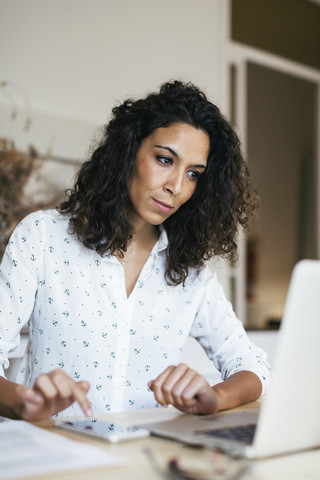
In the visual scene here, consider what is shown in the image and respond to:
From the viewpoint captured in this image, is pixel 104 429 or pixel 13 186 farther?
pixel 13 186

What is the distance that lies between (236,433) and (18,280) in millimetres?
763

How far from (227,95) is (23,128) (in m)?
1.54

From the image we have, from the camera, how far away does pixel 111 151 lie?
172 centimetres

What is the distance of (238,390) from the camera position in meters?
1.26

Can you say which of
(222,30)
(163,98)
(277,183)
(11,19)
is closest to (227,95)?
(222,30)

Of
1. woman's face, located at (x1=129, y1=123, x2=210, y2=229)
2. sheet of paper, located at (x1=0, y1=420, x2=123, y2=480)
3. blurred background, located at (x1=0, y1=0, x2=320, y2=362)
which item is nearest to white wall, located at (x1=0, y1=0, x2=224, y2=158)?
blurred background, located at (x1=0, y1=0, x2=320, y2=362)

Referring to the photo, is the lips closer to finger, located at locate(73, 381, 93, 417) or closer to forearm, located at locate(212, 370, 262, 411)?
forearm, located at locate(212, 370, 262, 411)

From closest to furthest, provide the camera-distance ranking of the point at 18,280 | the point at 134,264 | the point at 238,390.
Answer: the point at 238,390 < the point at 18,280 < the point at 134,264

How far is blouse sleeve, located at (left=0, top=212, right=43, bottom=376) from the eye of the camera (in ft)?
4.68

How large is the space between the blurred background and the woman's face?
2.34 feet

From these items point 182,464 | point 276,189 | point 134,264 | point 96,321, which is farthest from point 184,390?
point 276,189

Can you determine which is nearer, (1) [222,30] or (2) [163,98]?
(2) [163,98]

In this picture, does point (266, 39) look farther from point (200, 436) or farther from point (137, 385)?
point (200, 436)

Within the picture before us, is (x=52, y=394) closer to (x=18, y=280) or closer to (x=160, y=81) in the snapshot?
(x=18, y=280)
